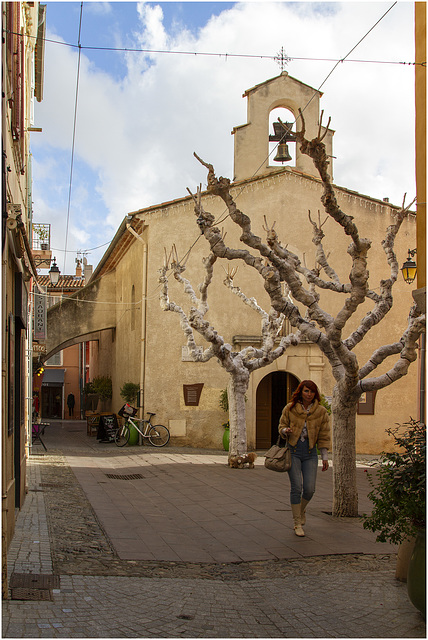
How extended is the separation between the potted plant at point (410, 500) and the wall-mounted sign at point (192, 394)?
47.1 feet

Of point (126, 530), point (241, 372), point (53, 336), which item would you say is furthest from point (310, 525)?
point (53, 336)

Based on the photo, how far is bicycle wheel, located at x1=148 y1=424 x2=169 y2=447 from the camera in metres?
19.3

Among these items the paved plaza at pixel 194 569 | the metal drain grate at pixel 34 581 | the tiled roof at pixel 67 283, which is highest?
the tiled roof at pixel 67 283

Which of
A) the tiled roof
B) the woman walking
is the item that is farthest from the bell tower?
the tiled roof

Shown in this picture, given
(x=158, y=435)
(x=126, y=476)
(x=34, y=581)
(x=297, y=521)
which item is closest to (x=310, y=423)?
(x=297, y=521)

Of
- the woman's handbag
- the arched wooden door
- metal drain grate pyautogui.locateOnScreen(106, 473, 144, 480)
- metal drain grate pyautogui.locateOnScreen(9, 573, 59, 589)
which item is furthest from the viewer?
the arched wooden door

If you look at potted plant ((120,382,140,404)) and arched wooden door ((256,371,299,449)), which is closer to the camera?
potted plant ((120,382,140,404))

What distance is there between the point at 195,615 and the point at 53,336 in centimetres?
1975

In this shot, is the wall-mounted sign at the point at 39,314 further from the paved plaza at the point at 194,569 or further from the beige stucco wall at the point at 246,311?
the paved plaza at the point at 194,569

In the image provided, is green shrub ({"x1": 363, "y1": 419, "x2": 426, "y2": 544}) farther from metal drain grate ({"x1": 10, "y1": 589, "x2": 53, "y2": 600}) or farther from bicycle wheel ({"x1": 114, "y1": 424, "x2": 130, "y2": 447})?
bicycle wheel ({"x1": 114, "y1": 424, "x2": 130, "y2": 447})

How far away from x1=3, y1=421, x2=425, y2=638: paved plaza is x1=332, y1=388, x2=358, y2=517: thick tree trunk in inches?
10.5

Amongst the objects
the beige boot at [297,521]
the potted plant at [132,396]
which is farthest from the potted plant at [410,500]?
the potted plant at [132,396]

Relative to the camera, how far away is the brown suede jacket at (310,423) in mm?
7340

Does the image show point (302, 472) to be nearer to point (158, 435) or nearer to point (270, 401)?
point (158, 435)
